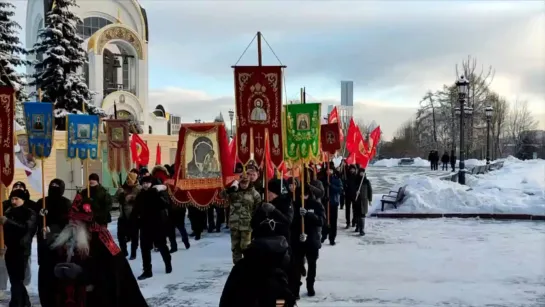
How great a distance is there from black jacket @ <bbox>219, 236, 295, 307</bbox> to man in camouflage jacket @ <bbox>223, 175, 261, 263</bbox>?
4.94 metres

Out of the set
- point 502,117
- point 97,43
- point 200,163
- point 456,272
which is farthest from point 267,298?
point 502,117

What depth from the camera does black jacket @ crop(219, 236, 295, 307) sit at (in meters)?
3.55

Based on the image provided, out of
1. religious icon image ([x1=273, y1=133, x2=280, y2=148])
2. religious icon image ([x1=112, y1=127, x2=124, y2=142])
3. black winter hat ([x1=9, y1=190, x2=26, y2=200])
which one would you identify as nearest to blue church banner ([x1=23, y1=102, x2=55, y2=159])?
black winter hat ([x1=9, y1=190, x2=26, y2=200])

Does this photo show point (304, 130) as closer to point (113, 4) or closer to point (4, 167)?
point (4, 167)

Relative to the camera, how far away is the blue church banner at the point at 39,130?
33.2 ft

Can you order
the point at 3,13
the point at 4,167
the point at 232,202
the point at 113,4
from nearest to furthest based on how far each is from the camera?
the point at 4,167, the point at 232,202, the point at 3,13, the point at 113,4

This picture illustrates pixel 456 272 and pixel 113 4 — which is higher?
pixel 113 4

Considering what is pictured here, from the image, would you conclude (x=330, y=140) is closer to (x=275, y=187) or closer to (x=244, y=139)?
(x=244, y=139)

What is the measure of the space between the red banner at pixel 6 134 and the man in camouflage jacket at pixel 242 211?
328 cm

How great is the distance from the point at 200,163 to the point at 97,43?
69.6ft

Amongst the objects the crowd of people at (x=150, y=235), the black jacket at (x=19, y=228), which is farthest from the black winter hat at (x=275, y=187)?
the black jacket at (x=19, y=228)

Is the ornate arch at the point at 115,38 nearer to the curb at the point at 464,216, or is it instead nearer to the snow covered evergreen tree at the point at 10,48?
the snow covered evergreen tree at the point at 10,48

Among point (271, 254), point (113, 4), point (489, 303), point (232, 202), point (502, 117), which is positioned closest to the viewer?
point (271, 254)

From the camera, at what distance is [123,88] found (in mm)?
33781
